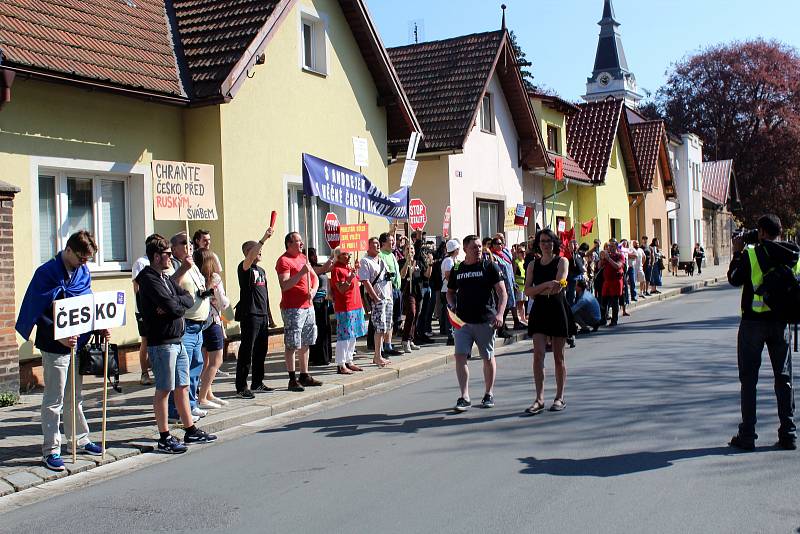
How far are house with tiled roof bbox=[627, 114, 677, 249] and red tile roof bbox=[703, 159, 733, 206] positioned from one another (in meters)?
10.5

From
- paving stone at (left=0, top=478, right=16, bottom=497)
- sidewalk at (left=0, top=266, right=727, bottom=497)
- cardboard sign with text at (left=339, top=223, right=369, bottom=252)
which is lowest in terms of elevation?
paving stone at (left=0, top=478, right=16, bottom=497)

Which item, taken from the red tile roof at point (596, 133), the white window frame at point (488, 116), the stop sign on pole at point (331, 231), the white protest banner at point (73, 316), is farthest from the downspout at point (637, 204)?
the white protest banner at point (73, 316)

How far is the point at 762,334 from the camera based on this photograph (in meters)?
6.76

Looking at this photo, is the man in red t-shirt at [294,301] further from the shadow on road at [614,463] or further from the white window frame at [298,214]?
the white window frame at [298,214]

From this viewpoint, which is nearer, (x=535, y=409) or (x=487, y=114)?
(x=535, y=409)

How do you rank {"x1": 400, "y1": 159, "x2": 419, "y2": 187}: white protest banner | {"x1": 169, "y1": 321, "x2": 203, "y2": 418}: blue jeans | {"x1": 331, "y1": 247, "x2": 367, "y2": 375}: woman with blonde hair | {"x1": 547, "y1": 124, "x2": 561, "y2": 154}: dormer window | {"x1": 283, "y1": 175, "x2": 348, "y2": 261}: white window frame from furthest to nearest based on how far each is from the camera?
{"x1": 547, "y1": 124, "x2": 561, "y2": 154}: dormer window
{"x1": 400, "y1": 159, "x2": 419, "y2": 187}: white protest banner
{"x1": 283, "y1": 175, "x2": 348, "y2": 261}: white window frame
{"x1": 331, "y1": 247, "x2": 367, "y2": 375}: woman with blonde hair
{"x1": 169, "y1": 321, "x2": 203, "y2": 418}: blue jeans

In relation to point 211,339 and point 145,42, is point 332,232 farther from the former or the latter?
point 145,42

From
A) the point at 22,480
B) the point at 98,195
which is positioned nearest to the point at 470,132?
the point at 98,195

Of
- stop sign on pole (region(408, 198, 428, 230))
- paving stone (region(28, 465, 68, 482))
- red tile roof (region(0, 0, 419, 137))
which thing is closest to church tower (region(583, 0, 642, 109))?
stop sign on pole (region(408, 198, 428, 230))

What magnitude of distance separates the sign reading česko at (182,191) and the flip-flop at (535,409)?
14.8 feet

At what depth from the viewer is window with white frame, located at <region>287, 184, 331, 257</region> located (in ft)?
47.9

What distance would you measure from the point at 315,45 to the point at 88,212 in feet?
19.6

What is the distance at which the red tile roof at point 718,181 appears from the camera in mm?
51781

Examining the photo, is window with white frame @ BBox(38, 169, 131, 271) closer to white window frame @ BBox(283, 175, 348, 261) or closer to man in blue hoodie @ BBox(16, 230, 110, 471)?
white window frame @ BBox(283, 175, 348, 261)
